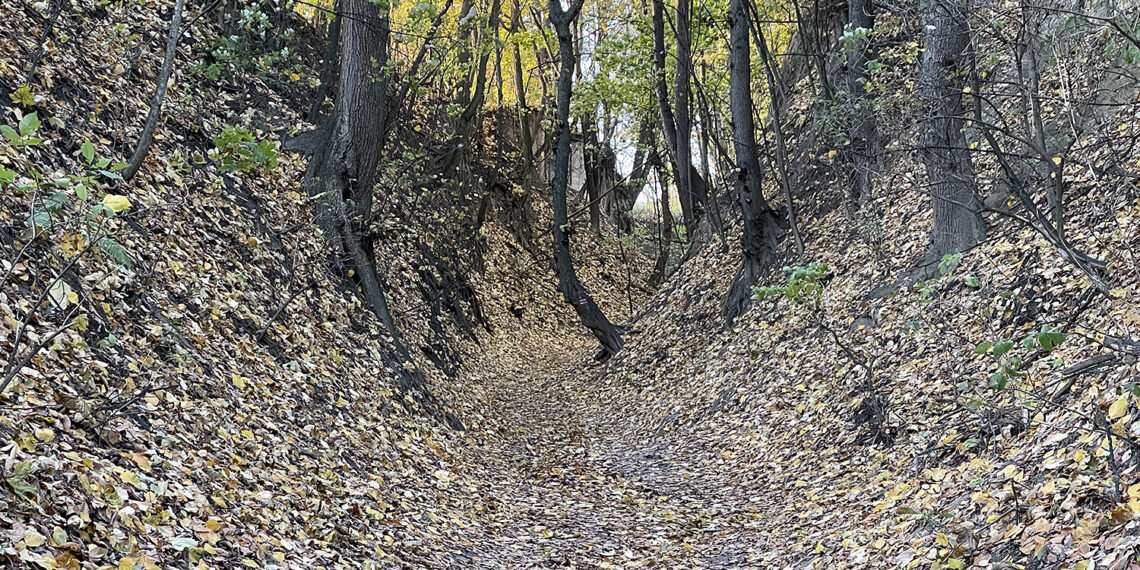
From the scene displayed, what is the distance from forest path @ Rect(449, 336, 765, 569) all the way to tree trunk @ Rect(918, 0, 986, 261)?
12.2ft

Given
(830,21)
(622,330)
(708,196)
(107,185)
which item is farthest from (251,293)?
(830,21)

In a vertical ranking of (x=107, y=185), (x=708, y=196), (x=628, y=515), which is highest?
(x=708, y=196)

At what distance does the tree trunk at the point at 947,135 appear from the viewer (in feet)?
25.4

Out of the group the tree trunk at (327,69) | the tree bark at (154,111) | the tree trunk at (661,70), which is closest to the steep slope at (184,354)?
the tree bark at (154,111)

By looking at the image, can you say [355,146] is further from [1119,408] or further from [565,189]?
[1119,408]

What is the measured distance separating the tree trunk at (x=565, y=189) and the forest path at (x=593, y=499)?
234cm

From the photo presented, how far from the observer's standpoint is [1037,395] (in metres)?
5.36

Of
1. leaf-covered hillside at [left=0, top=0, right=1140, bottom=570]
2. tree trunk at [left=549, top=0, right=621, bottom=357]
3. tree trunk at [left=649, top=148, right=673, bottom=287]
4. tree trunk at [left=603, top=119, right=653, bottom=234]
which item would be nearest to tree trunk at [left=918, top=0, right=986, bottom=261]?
leaf-covered hillside at [left=0, top=0, right=1140, bottom=570]

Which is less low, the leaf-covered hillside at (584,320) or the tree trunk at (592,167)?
the tree trunk at (592,167)

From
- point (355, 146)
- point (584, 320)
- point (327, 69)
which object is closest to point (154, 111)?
point (355, 146)

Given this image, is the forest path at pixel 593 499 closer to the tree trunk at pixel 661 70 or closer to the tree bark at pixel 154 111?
the tree bark at pixel 154 111

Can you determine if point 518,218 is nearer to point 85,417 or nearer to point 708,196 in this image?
point 708,196

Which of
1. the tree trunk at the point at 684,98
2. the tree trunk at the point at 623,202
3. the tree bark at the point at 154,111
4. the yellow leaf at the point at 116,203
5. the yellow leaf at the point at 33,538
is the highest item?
the tree trunk at the point at 623,202

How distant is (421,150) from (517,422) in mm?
8012
